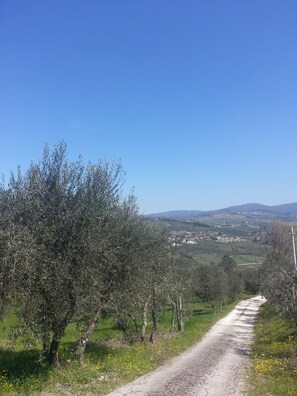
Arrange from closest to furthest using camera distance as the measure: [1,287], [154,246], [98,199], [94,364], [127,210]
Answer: [1,287], [98,199], [94,364], [127,210], [154,246]

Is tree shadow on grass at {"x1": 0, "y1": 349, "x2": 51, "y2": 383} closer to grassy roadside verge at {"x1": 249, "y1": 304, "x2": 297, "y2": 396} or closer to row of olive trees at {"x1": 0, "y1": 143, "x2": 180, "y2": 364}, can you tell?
row of olive trees at {"x1": 0, "y1": 143, "x2": 180, "y2": 364}

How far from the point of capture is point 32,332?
12.9 metres

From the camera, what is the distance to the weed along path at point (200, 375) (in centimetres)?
1344

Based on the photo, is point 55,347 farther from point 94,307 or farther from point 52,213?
point 52,213

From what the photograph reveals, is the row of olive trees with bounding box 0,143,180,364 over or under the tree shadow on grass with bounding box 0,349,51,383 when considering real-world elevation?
over

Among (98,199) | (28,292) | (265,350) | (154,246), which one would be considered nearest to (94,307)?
(28,292)

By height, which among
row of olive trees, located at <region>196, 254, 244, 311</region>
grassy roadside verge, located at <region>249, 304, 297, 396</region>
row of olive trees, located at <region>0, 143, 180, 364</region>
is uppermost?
row of olive trees, located at <region>0, 143, 180, 364</region>

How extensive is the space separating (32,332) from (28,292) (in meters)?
1.41

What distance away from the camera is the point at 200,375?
1639 cm

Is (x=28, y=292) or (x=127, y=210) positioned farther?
(x=127, y=210)

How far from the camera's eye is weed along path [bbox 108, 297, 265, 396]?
13.4 m

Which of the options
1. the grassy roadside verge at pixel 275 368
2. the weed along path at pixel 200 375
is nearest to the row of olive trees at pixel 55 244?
the weed along path at pixel 200 375

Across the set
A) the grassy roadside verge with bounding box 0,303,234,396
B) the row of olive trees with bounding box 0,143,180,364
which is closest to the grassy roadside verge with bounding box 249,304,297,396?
the grassy roadside verge with bounding box 0,303,234,396

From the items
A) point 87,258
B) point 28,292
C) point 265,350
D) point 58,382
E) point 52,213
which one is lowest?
point 265,350
